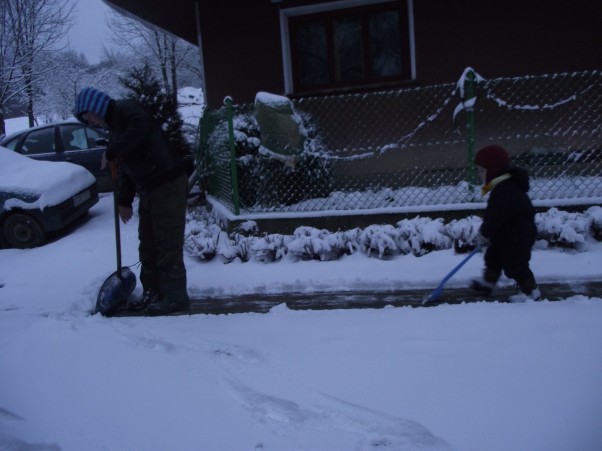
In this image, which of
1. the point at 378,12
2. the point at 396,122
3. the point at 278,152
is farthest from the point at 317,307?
the point at 378,12

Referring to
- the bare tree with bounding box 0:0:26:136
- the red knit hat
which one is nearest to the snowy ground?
the red knit hat

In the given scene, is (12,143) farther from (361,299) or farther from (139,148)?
(361,299)

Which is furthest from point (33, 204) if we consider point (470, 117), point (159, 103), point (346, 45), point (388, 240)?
point (470, 117)

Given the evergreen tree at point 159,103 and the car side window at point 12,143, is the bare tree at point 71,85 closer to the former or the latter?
the car side window at point 12,143

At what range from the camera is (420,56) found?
281 inches

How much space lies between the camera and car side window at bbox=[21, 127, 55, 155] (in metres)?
8.98

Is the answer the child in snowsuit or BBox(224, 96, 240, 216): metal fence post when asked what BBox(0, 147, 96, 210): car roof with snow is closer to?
BBox(224, 96, 240, 216): metal fence post

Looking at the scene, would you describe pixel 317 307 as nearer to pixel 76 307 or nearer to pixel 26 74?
pixel 76 307

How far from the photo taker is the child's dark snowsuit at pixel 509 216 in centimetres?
333

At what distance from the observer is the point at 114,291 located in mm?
3883

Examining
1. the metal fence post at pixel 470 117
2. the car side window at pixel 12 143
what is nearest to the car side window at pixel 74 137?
the car side window at pixel 12 143

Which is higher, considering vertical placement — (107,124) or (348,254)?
(107,124)

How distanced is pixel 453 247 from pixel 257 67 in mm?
4553

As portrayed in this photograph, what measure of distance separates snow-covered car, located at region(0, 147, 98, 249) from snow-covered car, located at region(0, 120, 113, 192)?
2094mm
